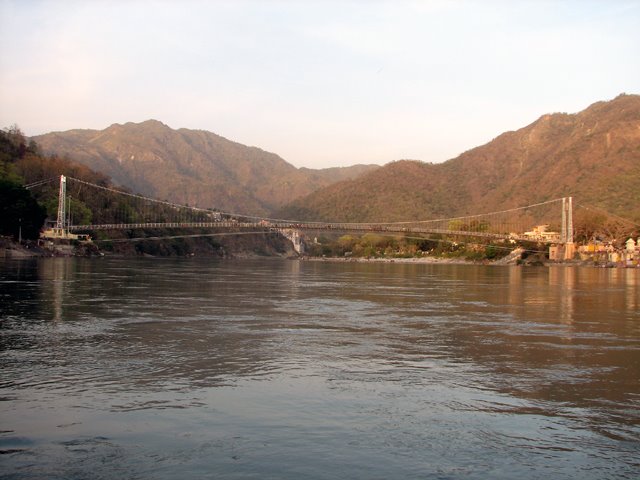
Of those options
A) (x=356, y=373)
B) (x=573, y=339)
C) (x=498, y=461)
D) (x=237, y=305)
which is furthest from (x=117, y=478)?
(x=237, y=305)

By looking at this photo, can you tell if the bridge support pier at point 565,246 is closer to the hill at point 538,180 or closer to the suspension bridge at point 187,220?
the suspension bridge at point 187,220

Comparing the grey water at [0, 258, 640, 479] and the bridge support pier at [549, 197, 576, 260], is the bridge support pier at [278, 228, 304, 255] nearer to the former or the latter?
the bridge support pier at [549, 197, 576, 260]

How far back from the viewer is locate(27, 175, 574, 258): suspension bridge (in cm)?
9756

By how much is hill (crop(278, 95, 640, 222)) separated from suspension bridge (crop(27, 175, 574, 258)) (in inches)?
404

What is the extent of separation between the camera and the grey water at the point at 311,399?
18.3ft

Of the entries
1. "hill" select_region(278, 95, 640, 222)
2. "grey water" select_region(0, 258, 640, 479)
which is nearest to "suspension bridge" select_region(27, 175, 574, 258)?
"hill" select_region(278, 95, 640, 222)

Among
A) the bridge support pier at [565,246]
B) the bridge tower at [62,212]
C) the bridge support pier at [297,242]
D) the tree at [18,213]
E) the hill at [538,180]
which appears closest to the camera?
the tree at [18,213]

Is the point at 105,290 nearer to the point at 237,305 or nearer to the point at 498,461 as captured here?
the point at 237,305

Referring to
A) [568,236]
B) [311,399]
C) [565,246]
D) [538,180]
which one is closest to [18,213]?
[311,399]

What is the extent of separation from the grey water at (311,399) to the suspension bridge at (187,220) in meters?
81.0

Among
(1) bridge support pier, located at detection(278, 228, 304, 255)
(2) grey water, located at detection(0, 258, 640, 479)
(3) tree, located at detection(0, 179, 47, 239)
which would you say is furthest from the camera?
(1) bridge support pier, located at detection(278, 228, 304, 255)

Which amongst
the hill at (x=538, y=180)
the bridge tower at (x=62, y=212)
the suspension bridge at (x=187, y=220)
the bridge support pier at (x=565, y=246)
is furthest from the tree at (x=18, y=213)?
the hill at (x=538, y=180)

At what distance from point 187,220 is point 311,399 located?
130930 millimetres

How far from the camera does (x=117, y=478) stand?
16.9 ft
